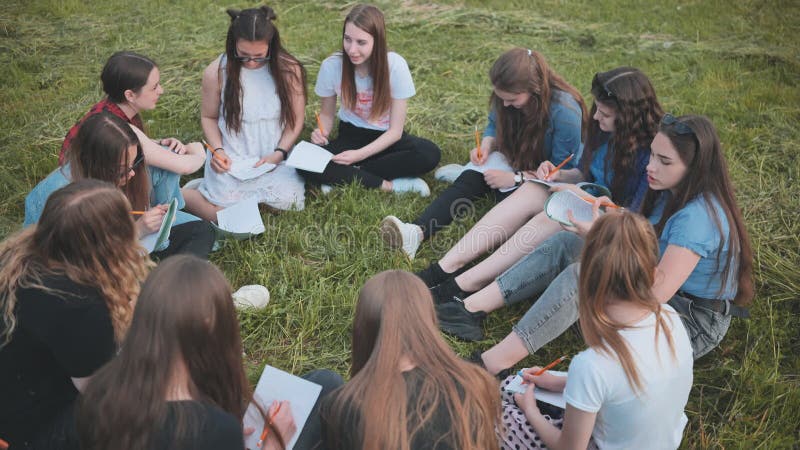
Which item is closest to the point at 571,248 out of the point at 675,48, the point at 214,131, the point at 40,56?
the point at 214,131

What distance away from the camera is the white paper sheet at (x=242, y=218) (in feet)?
13.7

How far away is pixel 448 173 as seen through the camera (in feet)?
16.3

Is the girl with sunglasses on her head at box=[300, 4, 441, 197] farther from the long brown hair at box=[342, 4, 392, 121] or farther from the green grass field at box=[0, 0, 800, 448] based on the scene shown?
the green grass field at box=[0, 0, 800, 448]

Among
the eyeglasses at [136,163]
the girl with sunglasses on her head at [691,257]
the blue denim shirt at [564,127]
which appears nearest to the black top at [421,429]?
the girl with sunglasses on her head at [691,257]

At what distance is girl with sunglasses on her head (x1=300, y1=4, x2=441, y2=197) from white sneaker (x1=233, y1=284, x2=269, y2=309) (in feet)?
3.93

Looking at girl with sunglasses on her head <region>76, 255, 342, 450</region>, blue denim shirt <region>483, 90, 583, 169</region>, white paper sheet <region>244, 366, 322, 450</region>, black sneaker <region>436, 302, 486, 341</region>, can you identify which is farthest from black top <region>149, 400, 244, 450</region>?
blue denim shirt <region>483, 90, 583, 169</region>

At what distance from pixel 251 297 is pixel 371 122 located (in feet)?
5.75

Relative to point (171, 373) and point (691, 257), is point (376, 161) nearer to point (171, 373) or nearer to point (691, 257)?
point (691, 257)

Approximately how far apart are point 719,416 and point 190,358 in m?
2.36

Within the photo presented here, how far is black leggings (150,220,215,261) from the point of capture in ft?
12.6

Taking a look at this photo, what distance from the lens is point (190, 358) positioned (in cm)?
205

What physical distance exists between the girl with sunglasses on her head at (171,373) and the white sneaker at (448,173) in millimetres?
2977

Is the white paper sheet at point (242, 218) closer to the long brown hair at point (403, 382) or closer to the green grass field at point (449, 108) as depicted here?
the green grass field at point (449, 108)

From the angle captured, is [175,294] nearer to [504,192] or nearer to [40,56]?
[504,192]
